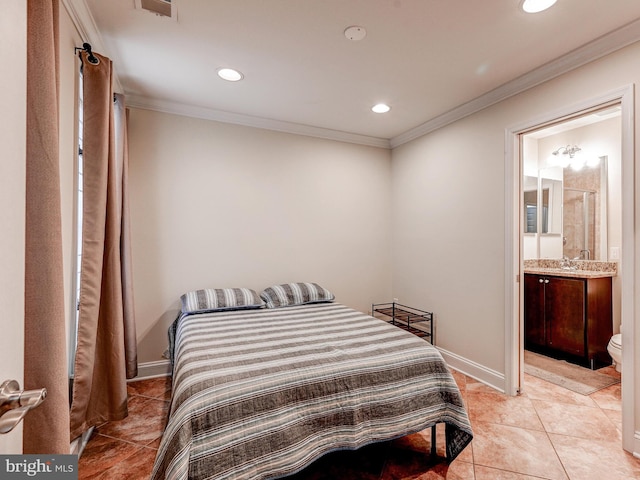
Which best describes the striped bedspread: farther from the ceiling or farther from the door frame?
the ceiling

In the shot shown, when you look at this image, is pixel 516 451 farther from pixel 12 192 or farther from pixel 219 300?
pixel 12 192

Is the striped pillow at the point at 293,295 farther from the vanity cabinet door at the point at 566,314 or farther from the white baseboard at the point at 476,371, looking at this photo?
the vanity cabinet door at the point at 566,314

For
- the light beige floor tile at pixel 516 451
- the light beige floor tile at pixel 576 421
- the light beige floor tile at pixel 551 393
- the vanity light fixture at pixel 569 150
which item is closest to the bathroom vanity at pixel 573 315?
the light beige floor tile at pixel 551 393

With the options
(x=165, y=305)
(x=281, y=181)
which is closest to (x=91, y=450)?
(x=165, y=305)

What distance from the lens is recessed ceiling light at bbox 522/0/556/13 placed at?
5.57 feet

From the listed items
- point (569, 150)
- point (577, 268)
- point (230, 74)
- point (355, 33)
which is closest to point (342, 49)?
point (355, 33)

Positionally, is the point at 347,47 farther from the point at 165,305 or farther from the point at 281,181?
the point at 165,305

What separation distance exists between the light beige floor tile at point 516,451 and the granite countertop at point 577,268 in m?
1.87

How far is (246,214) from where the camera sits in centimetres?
334

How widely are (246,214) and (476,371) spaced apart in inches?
108

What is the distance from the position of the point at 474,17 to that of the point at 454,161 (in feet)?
5.01

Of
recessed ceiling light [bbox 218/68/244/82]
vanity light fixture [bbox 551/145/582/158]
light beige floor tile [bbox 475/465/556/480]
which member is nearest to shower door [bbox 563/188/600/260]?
vanity light fixture [bbox 551/145/582/158]

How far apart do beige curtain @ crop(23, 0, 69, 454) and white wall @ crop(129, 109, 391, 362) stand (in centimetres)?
223
